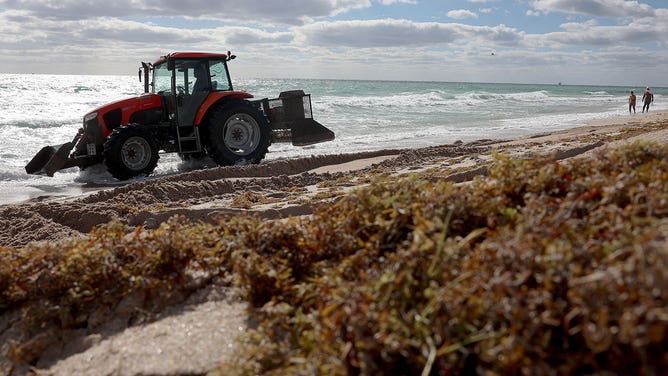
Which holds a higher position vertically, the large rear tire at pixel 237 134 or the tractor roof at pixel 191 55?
the tractor roof at pixel 191 55

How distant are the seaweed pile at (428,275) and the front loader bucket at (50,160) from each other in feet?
25.9

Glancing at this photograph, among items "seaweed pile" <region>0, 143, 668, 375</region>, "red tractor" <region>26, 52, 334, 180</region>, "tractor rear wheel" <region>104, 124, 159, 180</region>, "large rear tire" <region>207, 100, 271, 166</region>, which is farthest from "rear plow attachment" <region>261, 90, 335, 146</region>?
"seaweed pile" <region>0, 143, 668, 375</region>

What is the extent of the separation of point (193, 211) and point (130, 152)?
169 inches

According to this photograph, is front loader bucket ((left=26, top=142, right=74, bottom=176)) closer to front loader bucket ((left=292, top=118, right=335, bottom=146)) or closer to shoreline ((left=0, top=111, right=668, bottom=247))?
shoreline ((left=0, top=111, right=668, bottom=247))

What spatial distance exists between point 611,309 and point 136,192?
7297 mm

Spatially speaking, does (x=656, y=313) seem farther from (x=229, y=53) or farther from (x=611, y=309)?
(x=229, y=53)

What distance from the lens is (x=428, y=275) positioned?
66.1 inches

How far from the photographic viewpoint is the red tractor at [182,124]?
32.3 ft

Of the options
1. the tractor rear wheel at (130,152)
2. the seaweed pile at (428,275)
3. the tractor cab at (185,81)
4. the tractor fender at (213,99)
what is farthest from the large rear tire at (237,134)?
the seaweed pile at (428,275)

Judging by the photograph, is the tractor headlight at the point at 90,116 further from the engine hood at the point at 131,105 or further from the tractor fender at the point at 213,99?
the tractor fender at the point at 213,99

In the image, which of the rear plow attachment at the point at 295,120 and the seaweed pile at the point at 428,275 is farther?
the rear plow attachment at the point at 295,120

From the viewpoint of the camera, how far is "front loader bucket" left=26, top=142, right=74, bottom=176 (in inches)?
377

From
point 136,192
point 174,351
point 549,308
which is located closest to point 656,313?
point 549,308

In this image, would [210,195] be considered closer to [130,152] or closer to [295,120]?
[130,152]
